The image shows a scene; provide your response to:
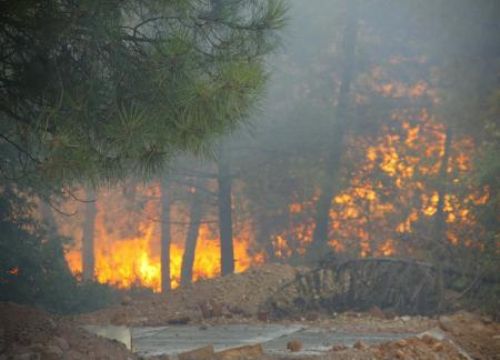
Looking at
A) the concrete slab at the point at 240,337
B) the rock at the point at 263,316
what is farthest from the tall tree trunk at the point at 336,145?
the concrete slab at the point at 240,337

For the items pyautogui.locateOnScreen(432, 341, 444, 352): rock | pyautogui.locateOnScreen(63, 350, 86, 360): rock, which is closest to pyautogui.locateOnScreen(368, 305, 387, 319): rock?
pyautogui.locateOnScreen(432, 341, 444, 352): rock

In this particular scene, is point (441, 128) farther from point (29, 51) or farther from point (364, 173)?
point (29, 51)

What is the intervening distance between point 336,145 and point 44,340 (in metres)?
16.1

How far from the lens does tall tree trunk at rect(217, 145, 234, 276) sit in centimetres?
2202

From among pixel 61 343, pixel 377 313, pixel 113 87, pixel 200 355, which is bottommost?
pixel 200 355

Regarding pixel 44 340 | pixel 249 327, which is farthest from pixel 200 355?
pixel 249 327

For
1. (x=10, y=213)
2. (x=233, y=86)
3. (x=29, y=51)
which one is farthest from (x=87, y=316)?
(x=233, y=86)

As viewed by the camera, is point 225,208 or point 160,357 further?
point 225,208

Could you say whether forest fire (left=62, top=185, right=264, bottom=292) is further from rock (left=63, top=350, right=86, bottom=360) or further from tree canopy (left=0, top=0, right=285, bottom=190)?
rock (left=63, top=350, right=86, bottom=360)

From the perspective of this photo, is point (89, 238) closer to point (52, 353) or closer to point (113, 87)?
point (113, 87)

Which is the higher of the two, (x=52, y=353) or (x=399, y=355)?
(x=52, y=353)

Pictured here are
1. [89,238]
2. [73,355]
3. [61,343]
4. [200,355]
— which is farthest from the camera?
[89,238]

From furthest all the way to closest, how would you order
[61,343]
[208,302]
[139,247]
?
[139,247]
[208,302]
[61,343]

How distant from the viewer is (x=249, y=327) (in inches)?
451
